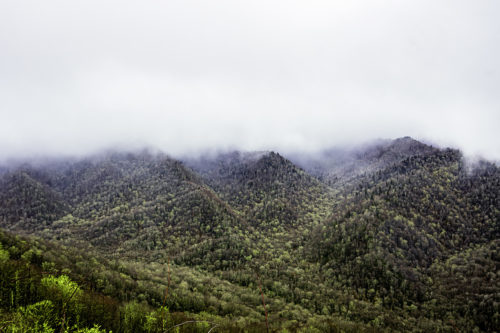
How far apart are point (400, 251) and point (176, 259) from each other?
168 m

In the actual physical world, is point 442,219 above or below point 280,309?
above

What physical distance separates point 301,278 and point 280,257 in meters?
37.6

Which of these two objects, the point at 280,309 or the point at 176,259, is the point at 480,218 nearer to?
the point at 280,309

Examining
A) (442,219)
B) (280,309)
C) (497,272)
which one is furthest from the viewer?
(442,219)

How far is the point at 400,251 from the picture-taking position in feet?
517

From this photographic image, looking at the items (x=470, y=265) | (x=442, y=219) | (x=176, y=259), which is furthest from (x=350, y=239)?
(x=176, y=259)

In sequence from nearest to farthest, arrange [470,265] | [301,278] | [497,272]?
1. [497,272]
2. [470,265]
3. [301,278]

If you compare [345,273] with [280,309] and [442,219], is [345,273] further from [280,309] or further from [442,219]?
[442,219]

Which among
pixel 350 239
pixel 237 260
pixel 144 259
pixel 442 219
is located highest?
pixel 442 219

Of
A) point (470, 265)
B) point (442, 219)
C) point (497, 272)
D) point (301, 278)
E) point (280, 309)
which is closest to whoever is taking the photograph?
point (280, 309)

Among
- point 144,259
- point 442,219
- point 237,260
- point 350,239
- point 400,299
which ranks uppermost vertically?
point 442,219

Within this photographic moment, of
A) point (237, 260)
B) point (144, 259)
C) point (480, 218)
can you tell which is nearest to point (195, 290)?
point (237, 260)

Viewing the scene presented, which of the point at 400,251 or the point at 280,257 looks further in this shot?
the point at 280,257

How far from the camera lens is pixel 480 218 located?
188 meters
